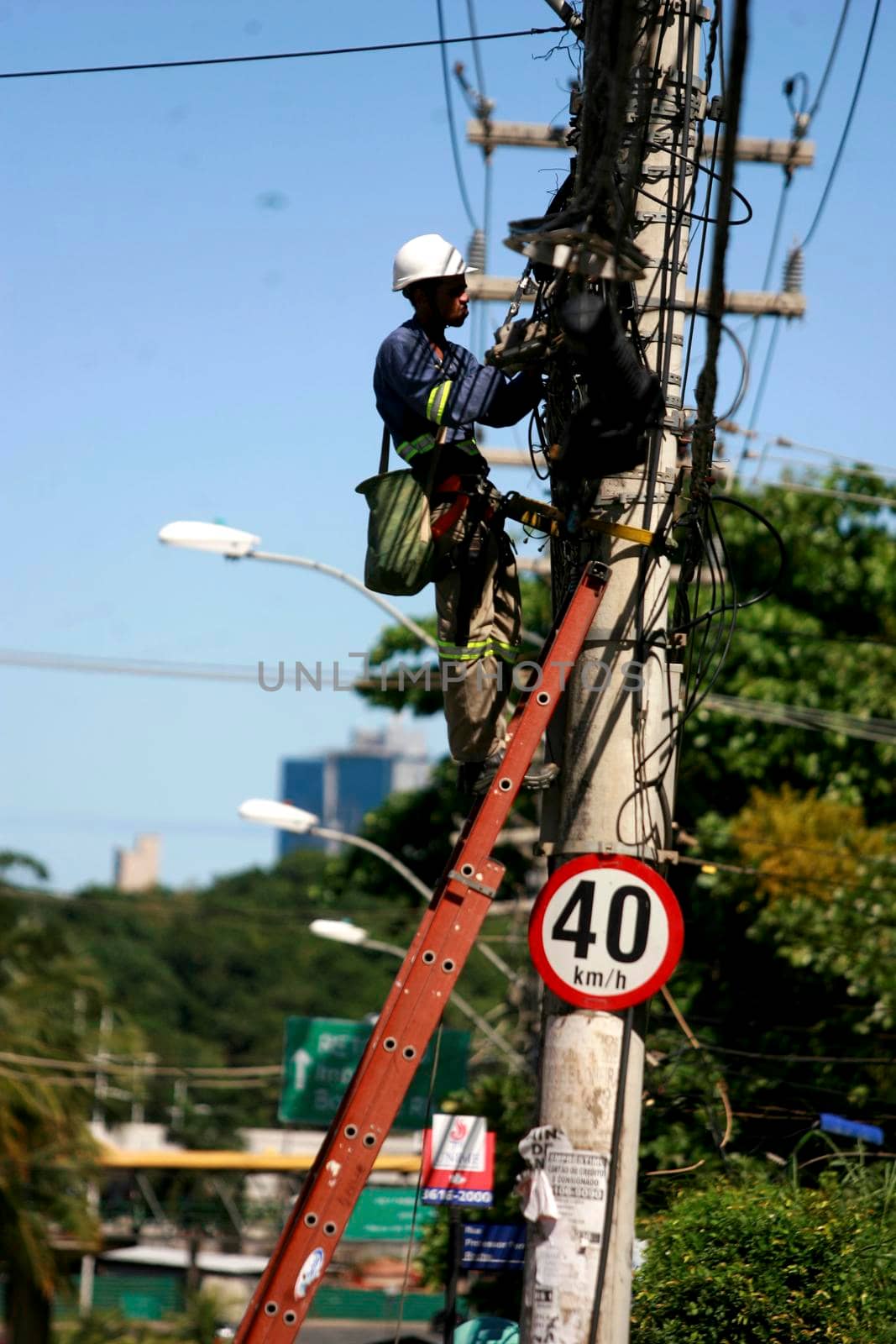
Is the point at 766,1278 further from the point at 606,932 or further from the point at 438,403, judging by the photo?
the point at 438,403

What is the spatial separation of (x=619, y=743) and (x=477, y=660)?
692 mm

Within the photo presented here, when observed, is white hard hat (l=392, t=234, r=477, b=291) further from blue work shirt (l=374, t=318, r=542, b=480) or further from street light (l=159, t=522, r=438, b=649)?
street light (l=159, t=522, r=438, b=649)

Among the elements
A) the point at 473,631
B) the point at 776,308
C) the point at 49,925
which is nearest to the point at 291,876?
the point at 49,925

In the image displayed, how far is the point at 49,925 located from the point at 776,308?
82.4 feet

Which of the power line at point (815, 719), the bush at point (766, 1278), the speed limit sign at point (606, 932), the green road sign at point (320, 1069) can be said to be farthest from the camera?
the green road sign at point (320, 1069)

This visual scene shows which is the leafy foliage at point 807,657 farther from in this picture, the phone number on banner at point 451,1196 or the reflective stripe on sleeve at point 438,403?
the reflective stripe on sleeve at point 438,403

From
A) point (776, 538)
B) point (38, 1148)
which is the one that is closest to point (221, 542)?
point (776, 538)

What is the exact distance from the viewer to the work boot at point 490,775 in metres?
6.68

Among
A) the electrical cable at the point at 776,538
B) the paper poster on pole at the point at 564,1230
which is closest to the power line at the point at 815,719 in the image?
the electrical cable at the point at 776,538

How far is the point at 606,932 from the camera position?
20.7 ft

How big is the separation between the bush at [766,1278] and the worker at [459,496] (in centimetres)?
272

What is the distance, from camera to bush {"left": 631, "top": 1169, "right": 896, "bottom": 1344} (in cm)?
792

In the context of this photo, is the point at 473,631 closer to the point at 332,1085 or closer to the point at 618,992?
the point at 618,992

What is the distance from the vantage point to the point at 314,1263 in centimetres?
593
